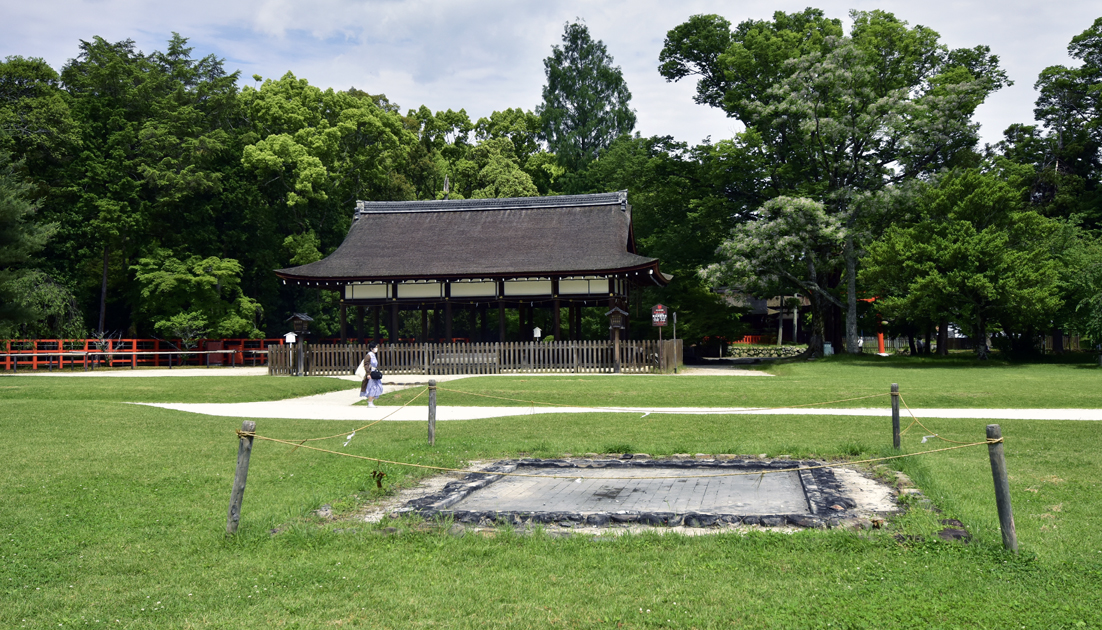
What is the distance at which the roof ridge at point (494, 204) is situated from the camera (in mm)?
36031

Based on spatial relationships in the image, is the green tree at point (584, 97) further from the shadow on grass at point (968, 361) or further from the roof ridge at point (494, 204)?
the shadow on grass at point (968, 361)

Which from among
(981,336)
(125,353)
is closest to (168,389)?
(125,353)

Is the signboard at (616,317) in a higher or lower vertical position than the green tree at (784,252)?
lower

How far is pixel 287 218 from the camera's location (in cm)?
4622

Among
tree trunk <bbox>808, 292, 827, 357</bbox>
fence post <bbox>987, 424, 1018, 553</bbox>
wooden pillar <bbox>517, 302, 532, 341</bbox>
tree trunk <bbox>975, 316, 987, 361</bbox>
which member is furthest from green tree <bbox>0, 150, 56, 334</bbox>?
tree trunk <bbox>975, 316, 987, 361</bbox>

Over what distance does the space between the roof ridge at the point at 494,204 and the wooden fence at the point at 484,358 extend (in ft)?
32.2

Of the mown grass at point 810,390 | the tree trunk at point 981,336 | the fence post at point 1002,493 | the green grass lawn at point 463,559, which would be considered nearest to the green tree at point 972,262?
the tree trunk at point 981,336

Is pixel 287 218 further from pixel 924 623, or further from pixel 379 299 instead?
pixel 924 623

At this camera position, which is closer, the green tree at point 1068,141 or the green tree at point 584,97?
the green tree at point 1068,141

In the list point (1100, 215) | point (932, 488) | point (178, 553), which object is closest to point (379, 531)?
point (178, 553)

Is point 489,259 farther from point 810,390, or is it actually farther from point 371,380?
point 810,390

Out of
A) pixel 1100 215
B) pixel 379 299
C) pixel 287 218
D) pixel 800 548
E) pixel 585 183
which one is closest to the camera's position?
pixel 800 548

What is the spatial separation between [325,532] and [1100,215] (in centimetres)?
4677

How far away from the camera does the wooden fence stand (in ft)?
92.4
